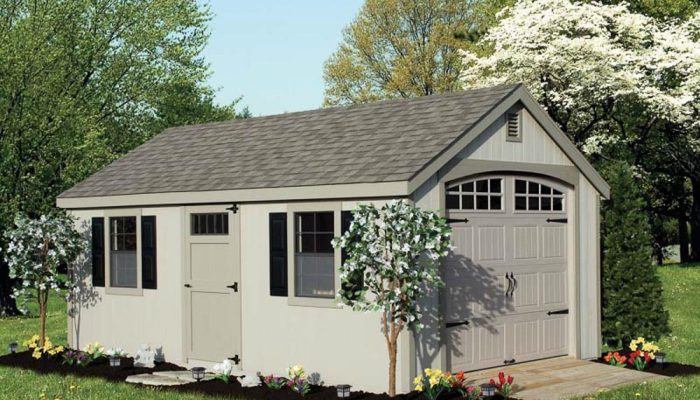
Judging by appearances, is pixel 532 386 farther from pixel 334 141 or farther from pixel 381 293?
pixel 334 141

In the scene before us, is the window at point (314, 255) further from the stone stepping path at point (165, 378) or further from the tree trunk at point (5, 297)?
the tree trunk at point (5, 297)

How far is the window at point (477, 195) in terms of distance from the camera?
459 inches

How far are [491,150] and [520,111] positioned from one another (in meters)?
0.87

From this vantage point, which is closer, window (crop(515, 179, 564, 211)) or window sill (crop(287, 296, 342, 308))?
window sill (crop(287, 296, 342, 308))

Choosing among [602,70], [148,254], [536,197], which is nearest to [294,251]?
[148,254]

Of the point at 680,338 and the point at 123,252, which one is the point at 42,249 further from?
the point at 680,338

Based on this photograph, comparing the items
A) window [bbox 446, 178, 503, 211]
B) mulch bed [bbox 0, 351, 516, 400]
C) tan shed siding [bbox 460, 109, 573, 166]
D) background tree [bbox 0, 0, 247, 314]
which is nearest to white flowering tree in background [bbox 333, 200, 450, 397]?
mulch bed [bbox 0, 351, 516, 400]

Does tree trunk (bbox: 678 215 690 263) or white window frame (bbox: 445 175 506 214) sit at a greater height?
white window frame (bbox: 445 175 506 214)

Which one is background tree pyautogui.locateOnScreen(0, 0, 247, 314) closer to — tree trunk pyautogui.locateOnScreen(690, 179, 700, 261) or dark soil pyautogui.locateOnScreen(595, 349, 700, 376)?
dark soil pyautogui.locateOnScreen(595, 349, 700, 376)

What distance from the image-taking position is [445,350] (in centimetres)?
1120

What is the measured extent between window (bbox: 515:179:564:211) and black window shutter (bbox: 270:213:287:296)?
10.3 ft

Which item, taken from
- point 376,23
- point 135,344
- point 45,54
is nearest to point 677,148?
point 376,23

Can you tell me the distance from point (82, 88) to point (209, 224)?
14.8m

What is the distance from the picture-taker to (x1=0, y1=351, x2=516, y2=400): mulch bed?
10.7m
